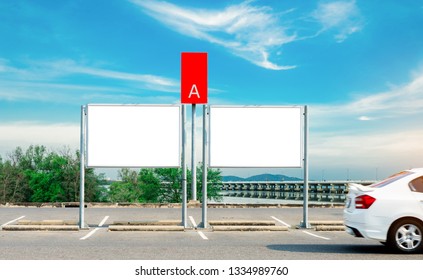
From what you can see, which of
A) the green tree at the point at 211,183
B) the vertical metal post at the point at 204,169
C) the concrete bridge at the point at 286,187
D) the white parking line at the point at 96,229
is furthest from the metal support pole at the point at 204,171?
the concrete bridge at the point at 286,187

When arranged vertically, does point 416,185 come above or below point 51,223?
above

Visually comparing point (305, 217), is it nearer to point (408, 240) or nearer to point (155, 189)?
point (408, 240)

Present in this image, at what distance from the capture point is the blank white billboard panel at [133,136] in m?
17.1

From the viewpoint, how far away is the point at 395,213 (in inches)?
447

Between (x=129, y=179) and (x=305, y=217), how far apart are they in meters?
84.2

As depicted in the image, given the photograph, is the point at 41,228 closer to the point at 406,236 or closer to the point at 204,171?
the point at 204,171


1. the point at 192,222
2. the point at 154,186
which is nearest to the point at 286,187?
the point at 154,186

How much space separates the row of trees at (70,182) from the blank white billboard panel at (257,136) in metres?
53.3

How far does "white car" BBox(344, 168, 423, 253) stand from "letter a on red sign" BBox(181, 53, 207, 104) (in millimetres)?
6494

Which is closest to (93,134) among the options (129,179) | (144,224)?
(144,224)

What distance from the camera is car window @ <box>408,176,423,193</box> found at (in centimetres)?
1158

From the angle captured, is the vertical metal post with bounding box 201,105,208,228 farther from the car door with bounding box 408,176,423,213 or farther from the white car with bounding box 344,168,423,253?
the car door with bounding box 408,176,423,213

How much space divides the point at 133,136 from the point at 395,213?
850 cm

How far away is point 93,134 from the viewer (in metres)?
17.1
